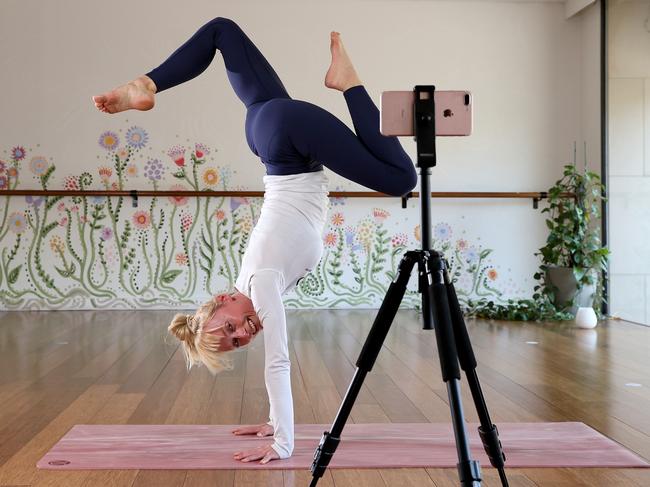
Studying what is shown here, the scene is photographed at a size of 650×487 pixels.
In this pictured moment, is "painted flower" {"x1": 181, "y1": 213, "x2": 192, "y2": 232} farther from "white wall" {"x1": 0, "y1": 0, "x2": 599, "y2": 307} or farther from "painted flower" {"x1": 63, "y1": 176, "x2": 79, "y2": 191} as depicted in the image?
"painted flower" {"x1": 63, "y1": 176, "x2": 79, "y2": 191}

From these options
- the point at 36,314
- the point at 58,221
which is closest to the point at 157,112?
the point at 58,221

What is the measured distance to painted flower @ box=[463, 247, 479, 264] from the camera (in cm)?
596

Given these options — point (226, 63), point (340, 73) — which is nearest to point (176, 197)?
point (226, 63)

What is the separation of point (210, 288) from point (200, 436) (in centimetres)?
349

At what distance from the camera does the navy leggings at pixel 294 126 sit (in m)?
1.98

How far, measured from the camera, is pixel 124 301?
577 centimetres

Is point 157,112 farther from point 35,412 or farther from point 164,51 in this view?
point 35,412

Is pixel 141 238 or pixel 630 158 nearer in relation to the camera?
pixel 630 158

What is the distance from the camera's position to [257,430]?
241 centimetres

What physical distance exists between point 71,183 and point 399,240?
2408 millimetres

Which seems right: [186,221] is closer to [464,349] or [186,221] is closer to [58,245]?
[58,245]

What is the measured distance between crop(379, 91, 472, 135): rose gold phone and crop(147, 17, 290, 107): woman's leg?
2.13 ft

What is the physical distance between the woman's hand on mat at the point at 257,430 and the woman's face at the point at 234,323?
33 centimetres

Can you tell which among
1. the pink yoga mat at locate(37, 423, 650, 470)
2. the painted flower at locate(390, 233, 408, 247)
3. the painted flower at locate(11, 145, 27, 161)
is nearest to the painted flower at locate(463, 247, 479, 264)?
the painted flower at locate(390, 233, 408, 247)
